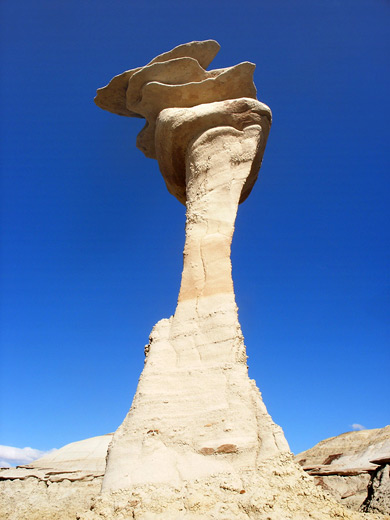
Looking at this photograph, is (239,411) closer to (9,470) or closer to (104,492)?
(104,492)

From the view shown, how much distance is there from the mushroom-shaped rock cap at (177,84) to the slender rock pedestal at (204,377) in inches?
1.0

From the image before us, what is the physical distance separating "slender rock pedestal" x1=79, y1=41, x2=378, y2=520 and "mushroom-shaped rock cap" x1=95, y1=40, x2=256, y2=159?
0.03 m

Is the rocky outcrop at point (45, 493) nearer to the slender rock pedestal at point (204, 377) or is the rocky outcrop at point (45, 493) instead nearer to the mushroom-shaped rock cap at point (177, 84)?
the slender rock pedestal at point (204, 377)

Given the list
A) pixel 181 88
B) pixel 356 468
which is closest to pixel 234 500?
pixel 181 88

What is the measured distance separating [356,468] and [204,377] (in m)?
9.11

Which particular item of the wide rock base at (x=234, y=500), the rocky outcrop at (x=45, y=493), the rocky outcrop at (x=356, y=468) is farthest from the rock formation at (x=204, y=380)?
the rocky outcrop at (x=45, y=493)

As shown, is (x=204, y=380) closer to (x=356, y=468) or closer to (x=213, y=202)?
(x=213, y=202)

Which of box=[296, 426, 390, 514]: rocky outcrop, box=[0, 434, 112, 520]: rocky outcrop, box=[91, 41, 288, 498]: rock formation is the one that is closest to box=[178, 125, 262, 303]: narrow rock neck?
box=[91, 41, 288, 498]: rock formation

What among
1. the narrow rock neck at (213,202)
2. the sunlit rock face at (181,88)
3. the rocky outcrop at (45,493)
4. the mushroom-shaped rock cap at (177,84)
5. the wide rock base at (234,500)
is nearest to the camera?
the wide rock base at (234,500)

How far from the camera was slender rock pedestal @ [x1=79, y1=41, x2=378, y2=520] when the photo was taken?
4.39 m

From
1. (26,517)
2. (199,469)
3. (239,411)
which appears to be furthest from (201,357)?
(26,517)

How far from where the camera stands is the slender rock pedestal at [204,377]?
14.4ft

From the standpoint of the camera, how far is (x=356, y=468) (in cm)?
1204

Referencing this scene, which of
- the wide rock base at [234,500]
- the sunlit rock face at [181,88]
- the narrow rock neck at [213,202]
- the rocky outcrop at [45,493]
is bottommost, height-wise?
the wide rock base at [234,500]
